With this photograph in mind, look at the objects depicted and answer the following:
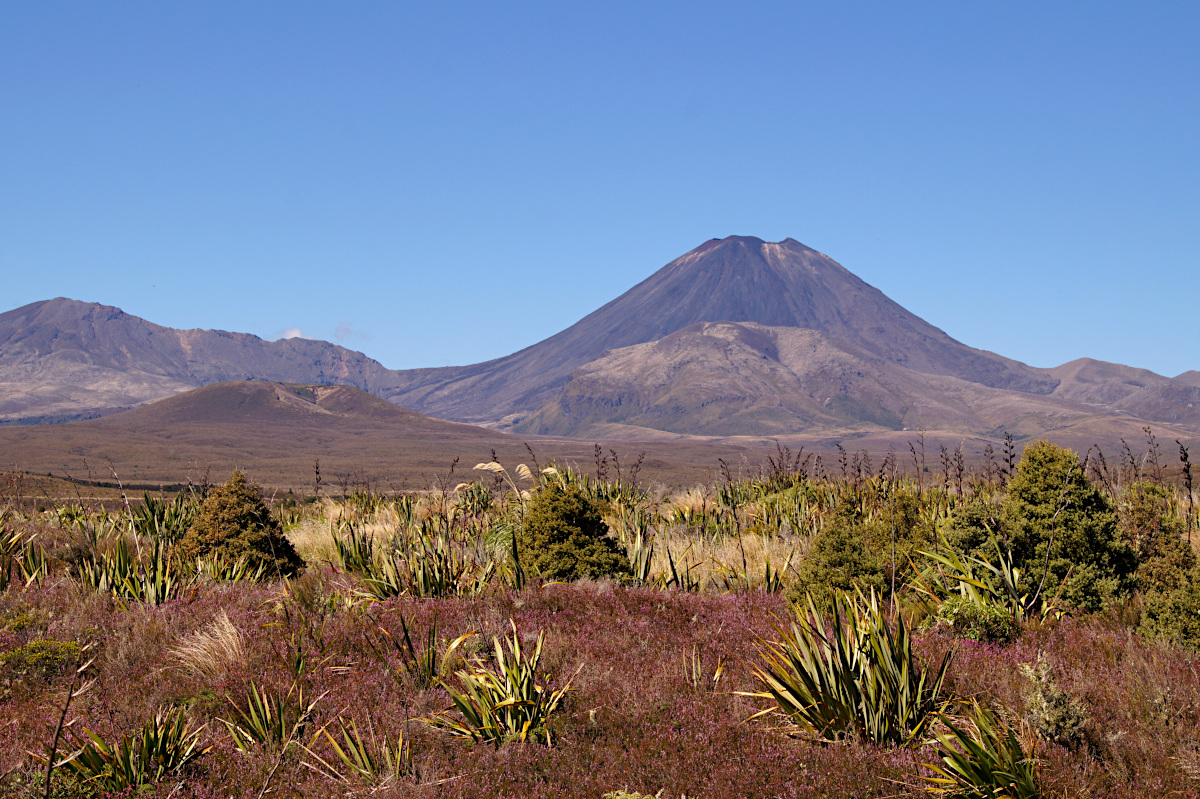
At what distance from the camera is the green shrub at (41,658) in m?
5.43

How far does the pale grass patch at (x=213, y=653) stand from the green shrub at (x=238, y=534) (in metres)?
2.70

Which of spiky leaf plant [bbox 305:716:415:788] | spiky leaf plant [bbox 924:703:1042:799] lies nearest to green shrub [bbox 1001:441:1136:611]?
spiky leaf plant [bbox 924:703:1042:799]

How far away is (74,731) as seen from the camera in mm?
4578

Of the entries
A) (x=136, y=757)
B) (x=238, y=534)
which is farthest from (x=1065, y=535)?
(x=238, y=534)

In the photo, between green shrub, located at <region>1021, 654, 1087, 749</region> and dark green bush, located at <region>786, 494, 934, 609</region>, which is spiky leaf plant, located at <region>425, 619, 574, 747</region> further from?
green shrub, located at <region>1021, 654, 1087, 749</region>

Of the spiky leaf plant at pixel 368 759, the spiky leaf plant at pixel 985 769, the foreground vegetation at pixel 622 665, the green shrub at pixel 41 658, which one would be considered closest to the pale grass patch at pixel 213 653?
the foreground vegetation at pixel 622 665

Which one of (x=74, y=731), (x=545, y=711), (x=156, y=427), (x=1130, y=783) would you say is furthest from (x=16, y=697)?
(x=156, y=427)

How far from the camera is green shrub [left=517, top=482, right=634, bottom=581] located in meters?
7.75

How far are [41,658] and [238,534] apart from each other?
333 centimetres

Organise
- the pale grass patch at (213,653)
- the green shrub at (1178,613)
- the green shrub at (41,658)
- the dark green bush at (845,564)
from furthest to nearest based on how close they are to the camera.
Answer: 1. the dark green bush at (845,564)
2. the pale grass patch at (213,653)
3. the green shrub at (41,658)
4. the green shrub at (1178,613)

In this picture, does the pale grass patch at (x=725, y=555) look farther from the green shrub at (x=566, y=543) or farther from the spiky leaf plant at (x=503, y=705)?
the spiky leaf plant at (x=503, y=705)

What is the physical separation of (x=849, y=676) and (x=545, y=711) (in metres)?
1.75

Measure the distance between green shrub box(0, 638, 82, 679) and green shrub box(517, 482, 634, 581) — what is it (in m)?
3.68

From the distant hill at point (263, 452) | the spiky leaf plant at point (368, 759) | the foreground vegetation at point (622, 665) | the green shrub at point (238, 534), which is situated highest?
the green shrub at point (238, 534)
